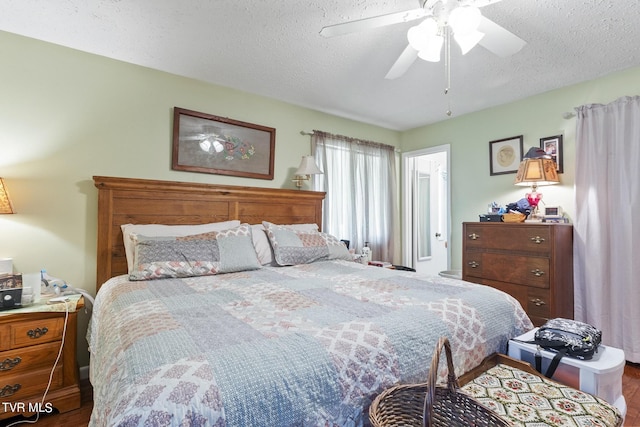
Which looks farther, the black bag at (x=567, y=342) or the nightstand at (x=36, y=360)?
the nightstand at (x=36, y=360)

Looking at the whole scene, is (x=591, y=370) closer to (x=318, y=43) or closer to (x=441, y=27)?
(x=441, y=27)

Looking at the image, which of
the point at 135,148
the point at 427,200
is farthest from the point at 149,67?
the point at 427,200

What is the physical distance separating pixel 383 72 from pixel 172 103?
1.81 meters

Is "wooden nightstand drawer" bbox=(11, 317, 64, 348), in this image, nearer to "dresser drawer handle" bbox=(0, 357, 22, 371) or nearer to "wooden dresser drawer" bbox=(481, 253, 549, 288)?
"dresser drawer handle" bbox=(0, 357, 22, 371)

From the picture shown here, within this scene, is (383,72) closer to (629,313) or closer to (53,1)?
(53,1)

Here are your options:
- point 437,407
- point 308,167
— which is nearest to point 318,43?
point 308,167

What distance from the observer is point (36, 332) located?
5.81ft

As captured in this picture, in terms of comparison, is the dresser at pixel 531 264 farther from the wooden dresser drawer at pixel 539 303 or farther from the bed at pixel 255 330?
the bed at pixel 255 330

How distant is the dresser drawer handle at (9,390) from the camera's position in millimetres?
1666

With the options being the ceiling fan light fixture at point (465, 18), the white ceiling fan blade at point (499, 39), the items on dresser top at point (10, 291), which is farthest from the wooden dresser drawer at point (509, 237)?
the items on dresser top at point (10, 291)

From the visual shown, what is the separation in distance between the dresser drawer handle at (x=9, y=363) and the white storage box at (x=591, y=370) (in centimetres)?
261

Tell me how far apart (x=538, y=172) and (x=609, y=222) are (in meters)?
0.66

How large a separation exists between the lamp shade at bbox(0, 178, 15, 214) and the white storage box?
292 cm

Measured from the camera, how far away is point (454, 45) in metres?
2.22
